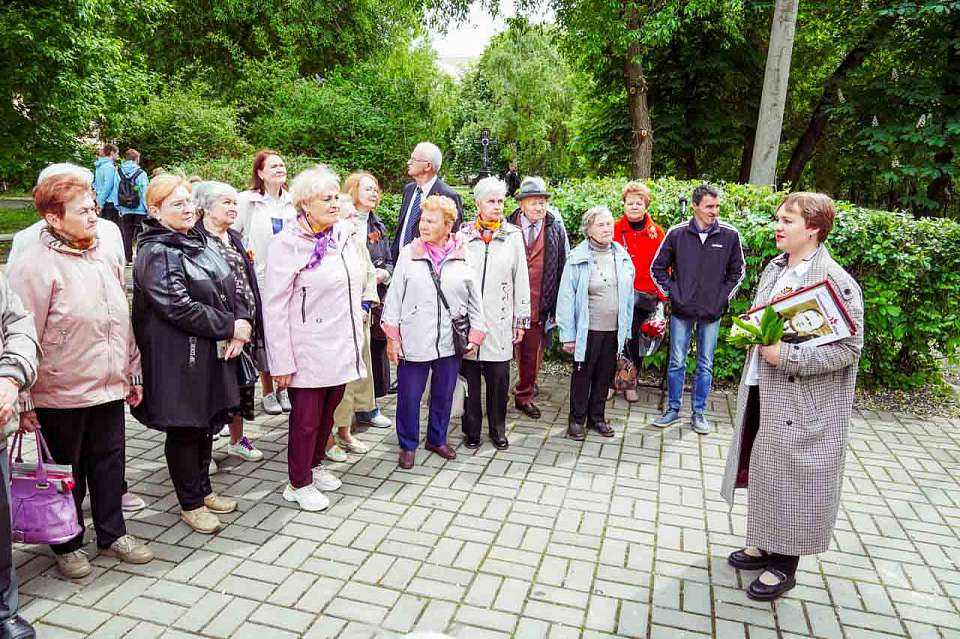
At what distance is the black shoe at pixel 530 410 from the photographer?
621 centimetres

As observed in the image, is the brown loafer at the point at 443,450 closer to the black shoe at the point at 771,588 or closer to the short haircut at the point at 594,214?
the short haircut at the point at 594,214

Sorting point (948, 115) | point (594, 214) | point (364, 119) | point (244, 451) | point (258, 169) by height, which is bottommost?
point (244, 451)

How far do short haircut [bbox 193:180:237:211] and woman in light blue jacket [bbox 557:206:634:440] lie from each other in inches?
106

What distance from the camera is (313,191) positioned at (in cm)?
406

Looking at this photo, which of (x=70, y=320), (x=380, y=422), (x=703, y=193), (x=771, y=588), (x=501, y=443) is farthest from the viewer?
(x=380, y=422)

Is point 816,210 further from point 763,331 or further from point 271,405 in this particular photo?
point 271,405

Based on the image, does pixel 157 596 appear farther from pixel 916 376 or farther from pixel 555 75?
pixel 555 75

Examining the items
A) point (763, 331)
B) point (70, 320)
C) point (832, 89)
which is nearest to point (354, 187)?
point (70, 320)

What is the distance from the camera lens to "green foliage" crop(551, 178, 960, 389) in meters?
6.39

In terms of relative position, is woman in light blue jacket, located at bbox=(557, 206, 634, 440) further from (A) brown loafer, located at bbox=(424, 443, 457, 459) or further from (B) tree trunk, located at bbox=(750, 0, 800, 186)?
(B) tree trunk, located at bbox=(750, 0, 800, 186)

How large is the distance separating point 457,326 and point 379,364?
3.86ft

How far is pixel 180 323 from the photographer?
12.0ft

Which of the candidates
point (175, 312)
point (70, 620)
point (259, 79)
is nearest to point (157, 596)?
point (70, 620)

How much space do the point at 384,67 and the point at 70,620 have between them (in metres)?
16.3
